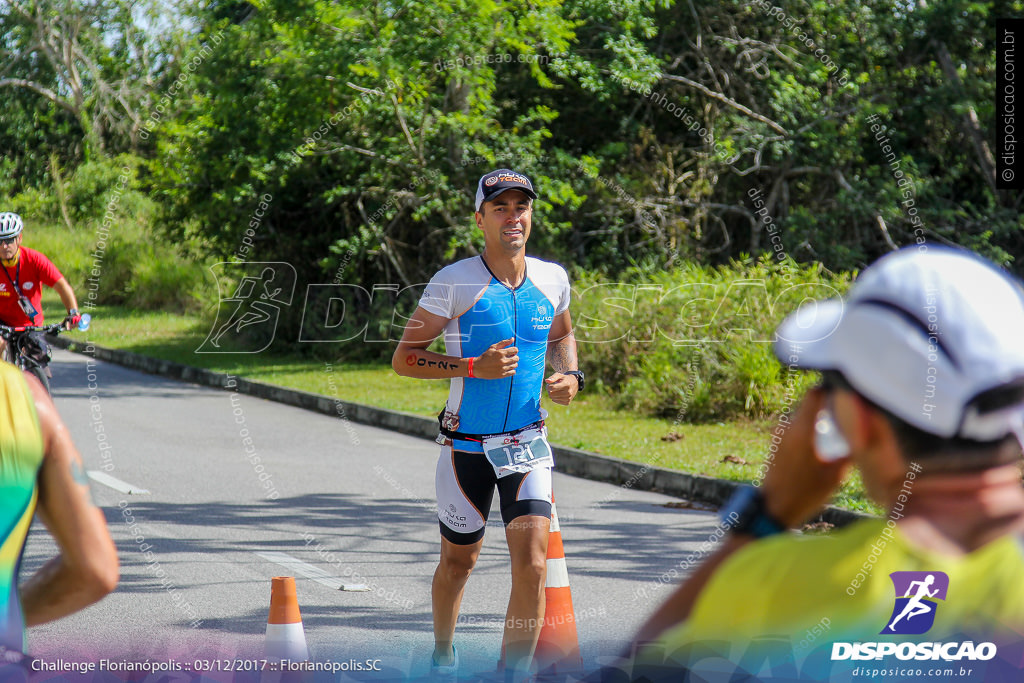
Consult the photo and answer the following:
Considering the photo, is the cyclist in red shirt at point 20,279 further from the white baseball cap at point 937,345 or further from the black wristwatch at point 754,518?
the white baseball cap at point 937,345

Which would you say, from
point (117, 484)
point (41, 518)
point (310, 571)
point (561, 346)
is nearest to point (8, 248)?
point (117, 484)

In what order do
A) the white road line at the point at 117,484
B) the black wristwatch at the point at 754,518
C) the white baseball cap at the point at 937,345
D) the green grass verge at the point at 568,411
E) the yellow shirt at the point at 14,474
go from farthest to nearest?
the green grass verge at the point at 568,411, the white road line at the point at 117,484, the yellow shirt at the point at 14,474, the black wristwatch at the point at 754,518, the white baseball cap at the point at 937,345

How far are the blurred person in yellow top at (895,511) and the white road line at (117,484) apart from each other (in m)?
7.86

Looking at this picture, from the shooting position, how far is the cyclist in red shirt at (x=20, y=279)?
30.0ft

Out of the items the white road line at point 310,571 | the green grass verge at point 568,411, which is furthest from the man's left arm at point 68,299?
the green grass verge at point 568,411

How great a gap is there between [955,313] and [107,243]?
98.8 ft

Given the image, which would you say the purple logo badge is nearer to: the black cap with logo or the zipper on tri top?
the zipper on tri top

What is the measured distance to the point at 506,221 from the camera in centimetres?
441

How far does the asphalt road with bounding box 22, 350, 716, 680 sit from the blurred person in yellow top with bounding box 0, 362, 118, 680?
744 millimetres

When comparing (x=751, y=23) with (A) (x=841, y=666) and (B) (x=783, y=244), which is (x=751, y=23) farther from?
(A) (x=841, y=666)

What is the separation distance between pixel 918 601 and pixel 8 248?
357 inches

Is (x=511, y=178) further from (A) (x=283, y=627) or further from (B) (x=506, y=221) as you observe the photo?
(A) (x=283, y=627)

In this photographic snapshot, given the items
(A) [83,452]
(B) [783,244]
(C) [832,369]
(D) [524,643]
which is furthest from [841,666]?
(B) [783,244]

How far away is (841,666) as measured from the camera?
4.40ft
